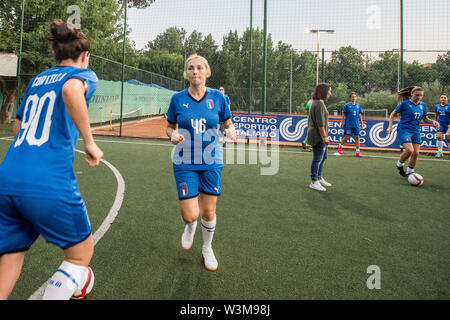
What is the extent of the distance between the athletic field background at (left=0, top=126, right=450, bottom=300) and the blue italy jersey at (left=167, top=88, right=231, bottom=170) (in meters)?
1.08

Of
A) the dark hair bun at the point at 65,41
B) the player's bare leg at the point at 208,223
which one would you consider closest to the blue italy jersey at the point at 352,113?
the player's bare leg at the point at 208,223

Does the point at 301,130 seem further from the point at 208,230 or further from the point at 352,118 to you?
the point at 208,230

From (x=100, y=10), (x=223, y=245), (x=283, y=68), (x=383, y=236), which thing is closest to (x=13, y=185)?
(x=223, y=245)

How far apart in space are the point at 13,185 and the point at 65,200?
10.6 inches

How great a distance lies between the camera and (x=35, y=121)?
176cm

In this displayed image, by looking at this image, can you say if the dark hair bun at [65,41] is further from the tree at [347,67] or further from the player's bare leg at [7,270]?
the tree at [347,67]

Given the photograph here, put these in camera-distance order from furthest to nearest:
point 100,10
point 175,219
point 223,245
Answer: point 100,10 → point 175,219 → point 223,245

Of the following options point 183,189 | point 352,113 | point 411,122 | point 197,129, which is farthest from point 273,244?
point 352,113

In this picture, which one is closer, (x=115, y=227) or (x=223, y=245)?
(x=223, y=245)

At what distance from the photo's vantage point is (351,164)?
9727 mm

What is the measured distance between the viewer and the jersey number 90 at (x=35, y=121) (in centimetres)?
173

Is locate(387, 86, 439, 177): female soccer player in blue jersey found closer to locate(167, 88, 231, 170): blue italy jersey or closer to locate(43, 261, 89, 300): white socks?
locate(167, 88, 231, 170): blue italy jersey

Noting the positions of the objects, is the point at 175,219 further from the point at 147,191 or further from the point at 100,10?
the point at 100,10

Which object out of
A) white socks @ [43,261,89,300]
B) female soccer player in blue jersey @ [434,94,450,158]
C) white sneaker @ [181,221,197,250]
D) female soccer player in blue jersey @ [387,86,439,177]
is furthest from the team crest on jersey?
female soccer player in blue jersey @ [434,94,450,158]
